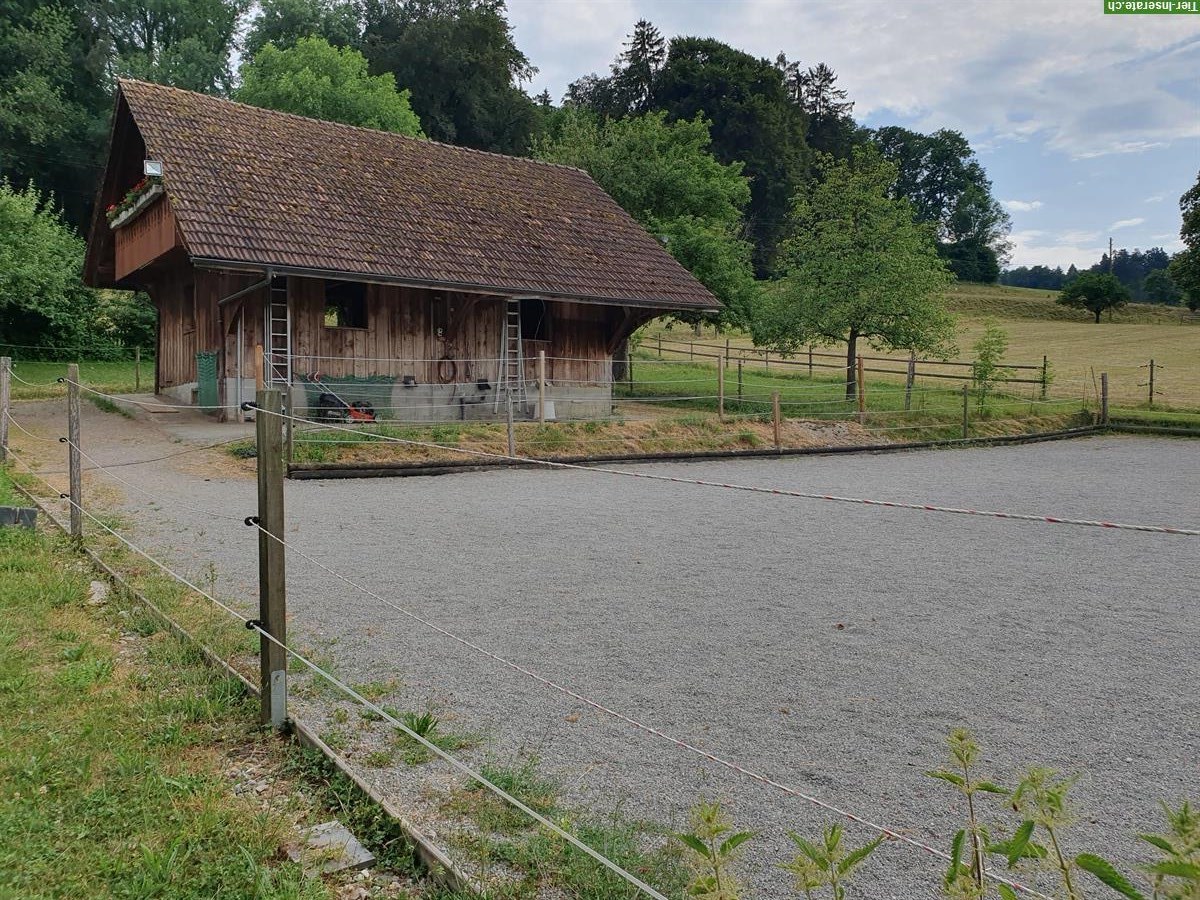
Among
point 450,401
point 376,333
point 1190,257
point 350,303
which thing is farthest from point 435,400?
point 1190,257

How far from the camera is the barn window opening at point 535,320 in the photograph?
20312mm

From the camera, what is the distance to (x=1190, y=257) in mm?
25219

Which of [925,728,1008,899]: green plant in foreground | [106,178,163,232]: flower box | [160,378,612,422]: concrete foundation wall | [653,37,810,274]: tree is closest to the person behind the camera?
[925,728,1008,899]: green plant in foreground

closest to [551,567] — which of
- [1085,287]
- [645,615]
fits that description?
[645,615]

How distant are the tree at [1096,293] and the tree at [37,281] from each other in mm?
55810

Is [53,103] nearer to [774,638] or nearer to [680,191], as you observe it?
[680,191]

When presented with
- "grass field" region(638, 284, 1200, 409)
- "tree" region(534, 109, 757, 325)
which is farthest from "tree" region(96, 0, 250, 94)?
"grass field" region(638, 284, 1200, 409)

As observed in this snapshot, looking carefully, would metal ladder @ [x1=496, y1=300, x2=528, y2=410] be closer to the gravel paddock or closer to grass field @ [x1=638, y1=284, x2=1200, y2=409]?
the gravel paddock

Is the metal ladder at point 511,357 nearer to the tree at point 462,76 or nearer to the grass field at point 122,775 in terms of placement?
the grass field at point 122,775

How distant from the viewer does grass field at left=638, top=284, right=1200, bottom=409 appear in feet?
101

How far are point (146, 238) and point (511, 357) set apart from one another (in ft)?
24.5

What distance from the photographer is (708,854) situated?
1721 millimetres

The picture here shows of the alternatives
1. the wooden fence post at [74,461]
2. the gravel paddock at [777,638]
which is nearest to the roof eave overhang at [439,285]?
the gravel paddock at [777,638]

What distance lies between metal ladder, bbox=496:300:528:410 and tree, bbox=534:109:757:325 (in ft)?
27.6
